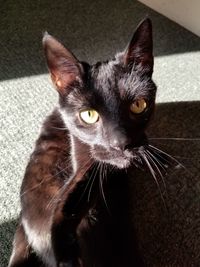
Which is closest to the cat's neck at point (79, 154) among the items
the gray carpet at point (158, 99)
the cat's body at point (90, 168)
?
the cat's body at point (90, 168)

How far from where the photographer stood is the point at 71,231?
941 millimetres

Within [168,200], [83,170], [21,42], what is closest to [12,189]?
[83,170]

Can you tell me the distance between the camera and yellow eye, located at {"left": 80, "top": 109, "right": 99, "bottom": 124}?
0.90 meters

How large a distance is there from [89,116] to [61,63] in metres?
0.13

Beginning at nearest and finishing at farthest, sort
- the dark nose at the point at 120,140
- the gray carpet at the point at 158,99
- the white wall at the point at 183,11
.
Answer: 1. the dark nose at the point at 120,140
2. the gray carpet at the point at 158,99
3. the white wall at the point at 183,11

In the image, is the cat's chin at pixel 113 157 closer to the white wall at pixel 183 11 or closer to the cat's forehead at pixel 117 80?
the cat's forehead at pixel 117 80

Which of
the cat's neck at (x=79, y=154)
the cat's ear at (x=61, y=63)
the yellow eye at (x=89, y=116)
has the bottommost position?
the cat's neck at (x=79, y=154)

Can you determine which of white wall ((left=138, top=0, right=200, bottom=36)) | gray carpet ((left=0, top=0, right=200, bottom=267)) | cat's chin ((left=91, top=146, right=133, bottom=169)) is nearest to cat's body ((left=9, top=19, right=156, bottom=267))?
cat's chin ((left=91, top=146, right=133, bottom=169))

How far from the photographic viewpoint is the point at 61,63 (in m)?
0.92

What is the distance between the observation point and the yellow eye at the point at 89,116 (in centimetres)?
90

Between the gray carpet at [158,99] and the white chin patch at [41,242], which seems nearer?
the white chin patch at [41,242]

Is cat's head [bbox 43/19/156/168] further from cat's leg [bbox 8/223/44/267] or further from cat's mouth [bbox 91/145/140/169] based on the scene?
cat's leg [bbox 8/223/44/267]

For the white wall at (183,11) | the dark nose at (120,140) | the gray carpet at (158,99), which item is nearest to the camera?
the dark nose at (120,140)

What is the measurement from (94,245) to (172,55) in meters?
0.89
